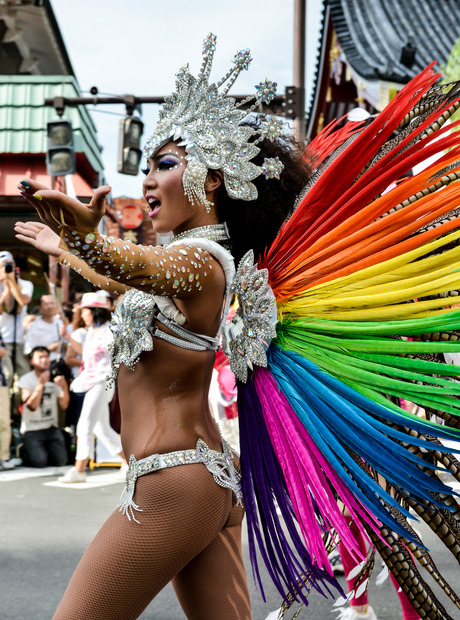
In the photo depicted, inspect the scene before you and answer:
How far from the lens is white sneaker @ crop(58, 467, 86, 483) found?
6578 mm

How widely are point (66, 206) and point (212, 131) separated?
65cm

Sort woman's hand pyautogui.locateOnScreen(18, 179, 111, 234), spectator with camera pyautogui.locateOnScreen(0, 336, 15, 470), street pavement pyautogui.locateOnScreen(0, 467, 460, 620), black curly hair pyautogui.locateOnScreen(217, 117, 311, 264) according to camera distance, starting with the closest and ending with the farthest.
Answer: woman's hand pyautogui.locateOnScreen(18, 179, 111, 234), black curly hair pyautogui.locateOnScreen(217, 117, 311, 264), street pavement pyautogui.locateOnScreen(0, 467, 460, 620), spectator with camera pyautogui.locateOnScreen(0, 336, 15, 470)

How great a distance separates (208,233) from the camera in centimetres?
208

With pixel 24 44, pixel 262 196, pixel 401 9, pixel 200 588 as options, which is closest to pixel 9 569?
pixel 200 588

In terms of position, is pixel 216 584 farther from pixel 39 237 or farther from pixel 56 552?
pixel 56 552

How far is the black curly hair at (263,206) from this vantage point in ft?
7.17

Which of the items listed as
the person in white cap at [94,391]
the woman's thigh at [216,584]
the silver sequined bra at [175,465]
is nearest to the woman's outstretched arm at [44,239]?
the silver sequined bra at [175,465]

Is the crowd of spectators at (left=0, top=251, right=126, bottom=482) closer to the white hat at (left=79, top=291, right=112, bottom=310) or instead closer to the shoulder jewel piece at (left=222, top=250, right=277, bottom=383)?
the white hat at (left=79, top=291, right=112, bottom=310)

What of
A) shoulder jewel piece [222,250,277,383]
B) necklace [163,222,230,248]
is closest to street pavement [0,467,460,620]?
shoulder jewel piece [222,250,277,383]

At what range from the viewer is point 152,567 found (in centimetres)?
184

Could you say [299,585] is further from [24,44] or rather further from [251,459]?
[24,44]

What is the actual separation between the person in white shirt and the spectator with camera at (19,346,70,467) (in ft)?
0.51

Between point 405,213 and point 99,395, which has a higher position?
point 405,213

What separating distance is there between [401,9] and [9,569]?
961cm
